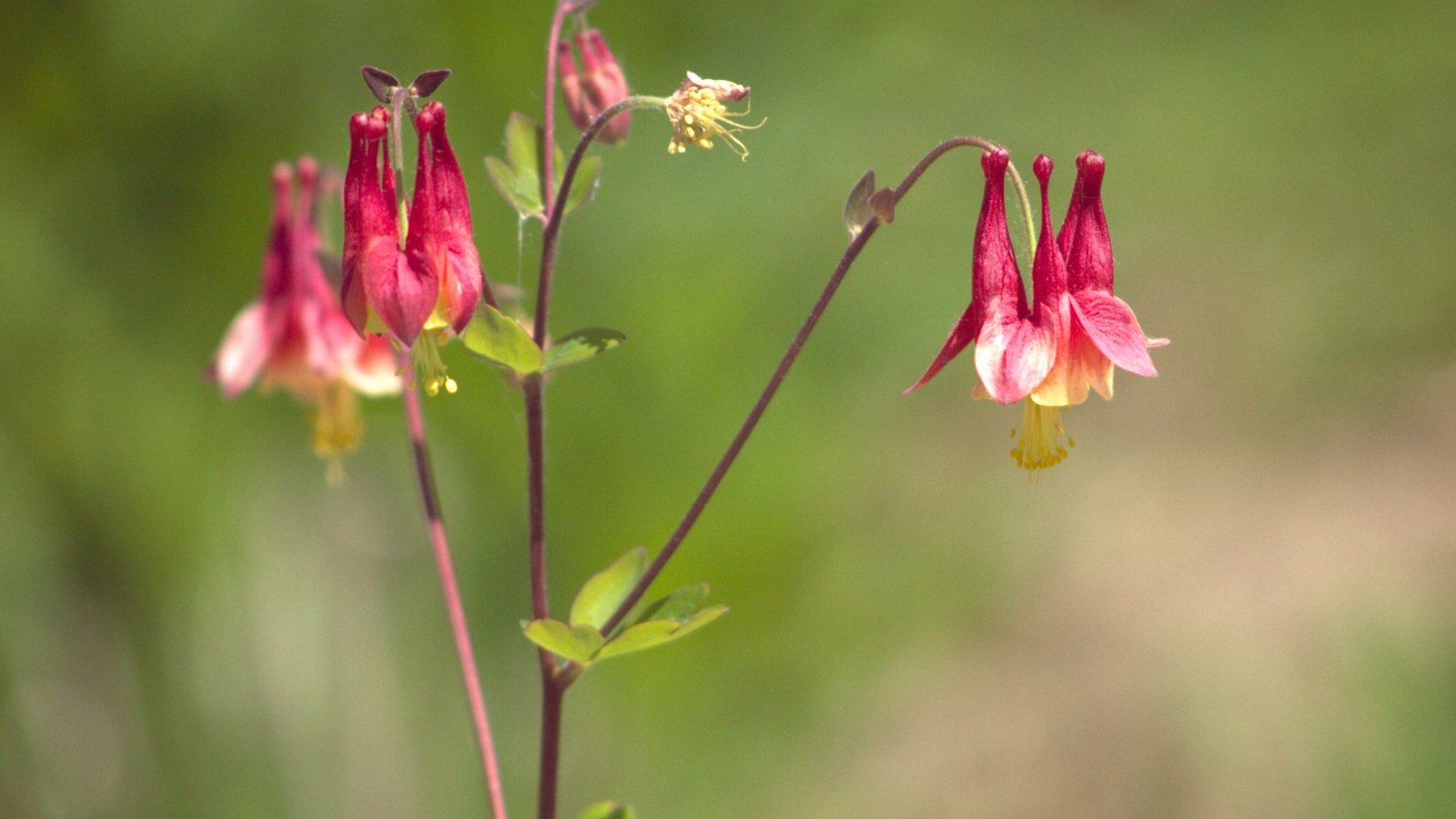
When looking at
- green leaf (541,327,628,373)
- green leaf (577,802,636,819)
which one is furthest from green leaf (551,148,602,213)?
green leaf (577,802,636,819)

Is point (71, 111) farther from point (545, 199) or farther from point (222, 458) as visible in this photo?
point (545, 199)

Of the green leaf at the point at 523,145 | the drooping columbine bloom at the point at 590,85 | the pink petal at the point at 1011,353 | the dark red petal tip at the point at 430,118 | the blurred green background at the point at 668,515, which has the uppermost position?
the drooping columbine bloom at the point at 590,85

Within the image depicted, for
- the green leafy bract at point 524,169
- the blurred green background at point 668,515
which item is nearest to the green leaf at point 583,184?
the green leafy bract at point 524,169

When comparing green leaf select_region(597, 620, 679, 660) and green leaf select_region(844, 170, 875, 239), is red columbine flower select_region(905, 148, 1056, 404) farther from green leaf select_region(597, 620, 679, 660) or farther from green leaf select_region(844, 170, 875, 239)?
green leaf select_region(597, 620, 679, 660)

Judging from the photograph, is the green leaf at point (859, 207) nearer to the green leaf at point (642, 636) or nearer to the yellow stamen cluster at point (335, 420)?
the green leaf at point (642, 636)

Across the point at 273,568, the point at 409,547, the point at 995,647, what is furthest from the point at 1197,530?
the point at 273,568

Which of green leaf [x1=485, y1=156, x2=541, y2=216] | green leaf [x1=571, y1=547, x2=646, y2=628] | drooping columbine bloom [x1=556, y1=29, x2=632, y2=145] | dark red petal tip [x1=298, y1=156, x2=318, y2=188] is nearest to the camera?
green leaf [x1=485, y1=156, x2=541, y2=216]
